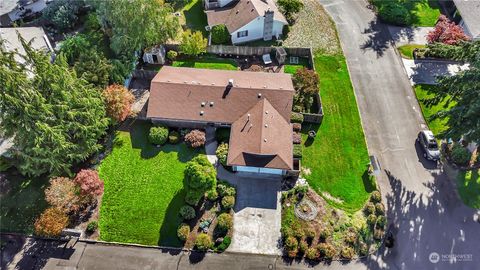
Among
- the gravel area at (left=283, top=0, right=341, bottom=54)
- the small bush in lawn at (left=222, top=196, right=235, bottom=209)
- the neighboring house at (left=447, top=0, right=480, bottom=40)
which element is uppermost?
the neighboring house at (left=447, top=0, right=480, bottom=40)

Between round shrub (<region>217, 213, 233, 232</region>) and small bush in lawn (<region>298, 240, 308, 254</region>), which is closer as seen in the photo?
small bush in lawn (<region>298, 240, 308, 254</region>)

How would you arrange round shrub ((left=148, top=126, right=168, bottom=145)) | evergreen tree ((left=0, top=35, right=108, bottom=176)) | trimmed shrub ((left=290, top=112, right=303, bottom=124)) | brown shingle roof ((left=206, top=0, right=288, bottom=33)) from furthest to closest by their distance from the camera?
brown shingle roof ((left=206, top=0, right=288, bottom=33)) < trimmed shrub ((left=290, top=112, right=303, bottom=124)) < round shrub ((left=148, top=126, right=168, bottom=145)) < evergreen tree ((left=0, top=35, right=108, bottom=176))

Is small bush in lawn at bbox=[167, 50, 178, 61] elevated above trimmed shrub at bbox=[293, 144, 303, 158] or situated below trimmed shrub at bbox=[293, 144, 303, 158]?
above

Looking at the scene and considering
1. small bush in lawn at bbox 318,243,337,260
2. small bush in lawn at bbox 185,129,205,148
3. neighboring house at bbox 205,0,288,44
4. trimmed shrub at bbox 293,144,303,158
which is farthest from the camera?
neighboring house at bbox 205,0,288,44

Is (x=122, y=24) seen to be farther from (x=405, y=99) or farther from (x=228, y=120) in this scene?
Result: (x=405, y=99)

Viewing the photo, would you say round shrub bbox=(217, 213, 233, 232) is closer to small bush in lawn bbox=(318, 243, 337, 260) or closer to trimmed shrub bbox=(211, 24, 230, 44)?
small bush in lawn bbox=(318, 243, 337, 260)

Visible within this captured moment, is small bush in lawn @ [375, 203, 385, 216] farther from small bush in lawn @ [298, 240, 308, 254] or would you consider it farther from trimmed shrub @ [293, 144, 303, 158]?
trimmed shrub @ [293, 144, 303, 158]

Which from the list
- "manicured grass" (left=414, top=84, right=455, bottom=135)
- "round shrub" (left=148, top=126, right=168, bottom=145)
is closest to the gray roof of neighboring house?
"manicured grass" (left=414, top=84, right=455, bottom=135)

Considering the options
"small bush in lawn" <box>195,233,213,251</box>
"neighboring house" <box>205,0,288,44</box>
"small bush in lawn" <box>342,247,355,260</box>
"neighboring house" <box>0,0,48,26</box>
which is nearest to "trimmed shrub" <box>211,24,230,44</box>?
"neighboring house" <box>205,0,288,44</box>
